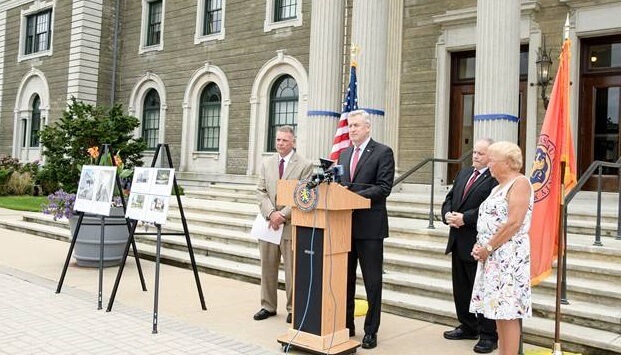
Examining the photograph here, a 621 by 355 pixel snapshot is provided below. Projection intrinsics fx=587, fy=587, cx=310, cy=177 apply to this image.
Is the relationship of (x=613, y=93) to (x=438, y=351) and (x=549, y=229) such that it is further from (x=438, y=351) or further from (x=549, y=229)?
(x=438, y=351)

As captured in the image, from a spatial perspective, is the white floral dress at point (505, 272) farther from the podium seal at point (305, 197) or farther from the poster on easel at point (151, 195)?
the poster on easel at point (151, 195)

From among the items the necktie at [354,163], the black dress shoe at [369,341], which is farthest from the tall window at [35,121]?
the black dress shoe at [369,341]

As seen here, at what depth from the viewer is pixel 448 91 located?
46.1ft

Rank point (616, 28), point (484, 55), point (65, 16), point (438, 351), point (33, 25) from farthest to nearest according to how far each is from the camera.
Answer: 1. point (33, 25)
2. point (65, 16)
3. point (616, 28)
4. point (484, 55)
5. point (438, 351)

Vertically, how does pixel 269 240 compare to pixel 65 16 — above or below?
below

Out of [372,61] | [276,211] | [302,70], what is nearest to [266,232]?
[276,211]

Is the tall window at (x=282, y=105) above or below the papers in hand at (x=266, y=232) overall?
above

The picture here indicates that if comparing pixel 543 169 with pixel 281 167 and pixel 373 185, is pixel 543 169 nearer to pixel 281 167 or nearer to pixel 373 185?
pixel 373 185

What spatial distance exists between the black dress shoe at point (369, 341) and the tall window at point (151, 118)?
58.2 ft

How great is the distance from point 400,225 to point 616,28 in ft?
20.9

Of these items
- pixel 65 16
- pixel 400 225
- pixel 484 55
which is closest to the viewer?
pixel 400 225

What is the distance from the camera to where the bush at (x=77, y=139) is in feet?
A: 54.5

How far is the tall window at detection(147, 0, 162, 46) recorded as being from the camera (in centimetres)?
2216

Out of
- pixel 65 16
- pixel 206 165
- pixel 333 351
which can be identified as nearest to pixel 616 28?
pixel 333 351
